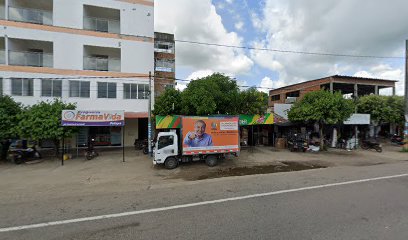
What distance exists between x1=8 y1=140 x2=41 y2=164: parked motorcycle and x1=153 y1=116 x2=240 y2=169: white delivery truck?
9064 millimetres

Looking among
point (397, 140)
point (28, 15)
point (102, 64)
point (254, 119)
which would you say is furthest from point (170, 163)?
point (397, 140)

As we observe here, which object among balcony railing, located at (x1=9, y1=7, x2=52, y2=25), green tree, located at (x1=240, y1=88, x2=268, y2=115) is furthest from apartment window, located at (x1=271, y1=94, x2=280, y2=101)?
balcony railing, located at (x1=9, y1=7, x2=52, y2=25)

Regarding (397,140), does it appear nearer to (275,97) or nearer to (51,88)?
(275,97)

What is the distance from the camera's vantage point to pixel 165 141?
11.0 m

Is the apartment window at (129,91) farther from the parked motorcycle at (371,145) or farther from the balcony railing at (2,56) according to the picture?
the parked motorcycle at (371,145)

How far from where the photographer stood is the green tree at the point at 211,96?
1413 centimetres

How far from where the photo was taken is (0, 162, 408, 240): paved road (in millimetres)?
4176

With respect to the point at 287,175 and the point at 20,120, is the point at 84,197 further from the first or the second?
the point at 20,120

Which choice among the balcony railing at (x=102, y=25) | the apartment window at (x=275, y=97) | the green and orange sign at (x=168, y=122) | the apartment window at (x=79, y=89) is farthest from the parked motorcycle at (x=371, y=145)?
the apartment window at (x=275, y=97)

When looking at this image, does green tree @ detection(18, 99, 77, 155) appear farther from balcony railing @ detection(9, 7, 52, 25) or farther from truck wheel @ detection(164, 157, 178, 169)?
balcony railing @ detection(9, 7, 52, 25)

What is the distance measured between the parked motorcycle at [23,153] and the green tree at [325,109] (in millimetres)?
19307

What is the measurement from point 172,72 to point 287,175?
24.3 meters

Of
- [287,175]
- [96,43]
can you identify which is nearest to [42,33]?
[96,43]

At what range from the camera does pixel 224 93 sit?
16172 mm
